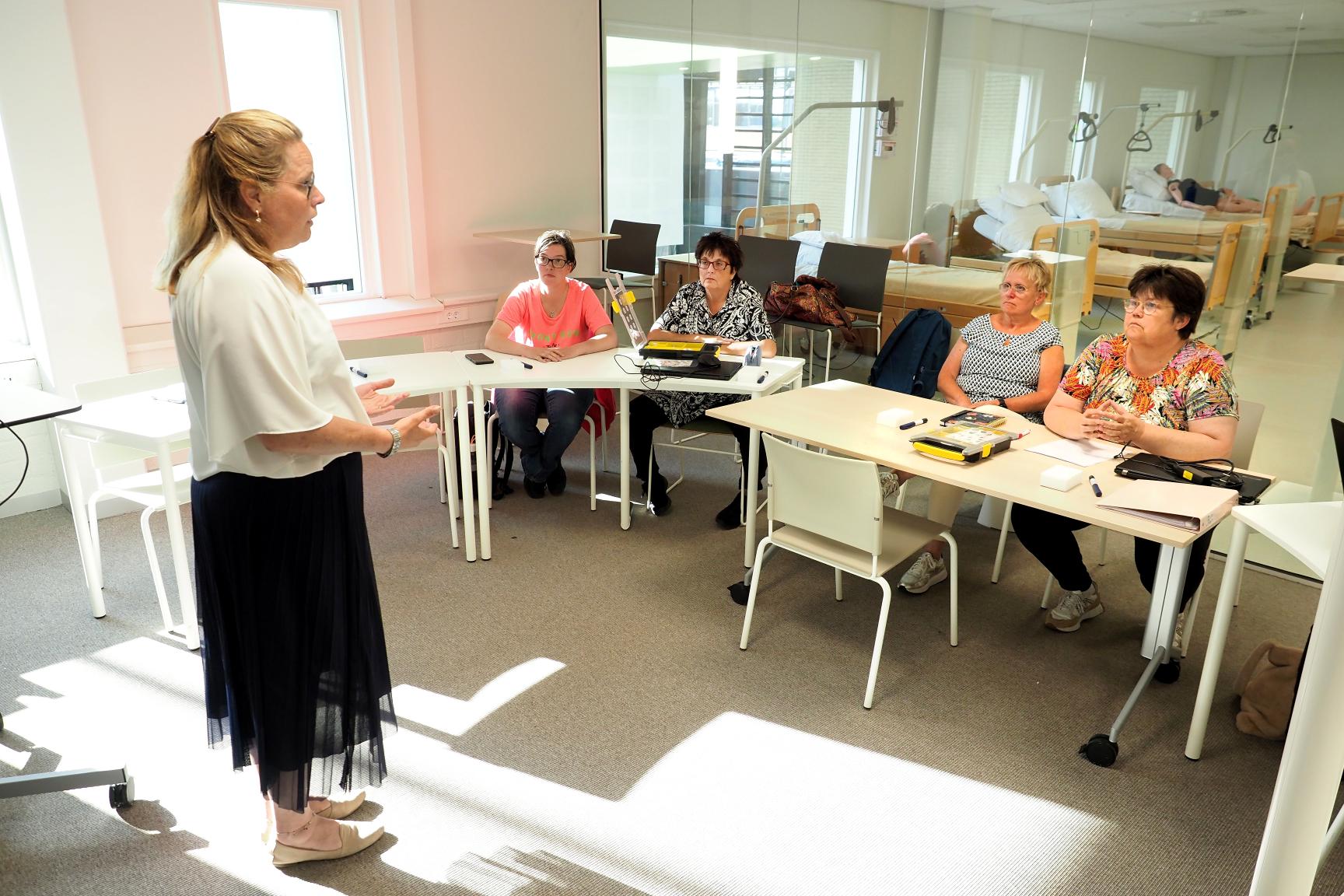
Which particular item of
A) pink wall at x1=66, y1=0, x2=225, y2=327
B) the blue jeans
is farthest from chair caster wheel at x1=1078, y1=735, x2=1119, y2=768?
pink wall at x1=66, y1=0, x2=225, y2=327

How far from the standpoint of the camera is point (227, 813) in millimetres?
2357

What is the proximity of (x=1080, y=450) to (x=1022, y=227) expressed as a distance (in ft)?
6.06

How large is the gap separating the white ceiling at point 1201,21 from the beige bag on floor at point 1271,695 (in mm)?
2242

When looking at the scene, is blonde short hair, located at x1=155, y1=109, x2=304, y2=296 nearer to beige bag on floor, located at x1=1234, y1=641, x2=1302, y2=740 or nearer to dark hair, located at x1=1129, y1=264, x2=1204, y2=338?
dark hair, located at x1=1129, y1=264, x2=1204, y2=338

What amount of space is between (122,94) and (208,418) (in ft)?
9.97

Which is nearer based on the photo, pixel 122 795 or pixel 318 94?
pixel 122 795

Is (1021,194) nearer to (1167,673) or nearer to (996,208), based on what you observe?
(996,208)

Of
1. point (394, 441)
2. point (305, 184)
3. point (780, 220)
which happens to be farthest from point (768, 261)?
point (305, 184)

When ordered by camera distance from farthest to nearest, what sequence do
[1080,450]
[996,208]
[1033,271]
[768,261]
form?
[768,261] < [996,208] < [1033,271] < [1080,450]

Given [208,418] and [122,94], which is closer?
[208,418]

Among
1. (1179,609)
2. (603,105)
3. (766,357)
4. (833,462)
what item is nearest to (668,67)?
(603,105)

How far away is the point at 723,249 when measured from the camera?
408cm

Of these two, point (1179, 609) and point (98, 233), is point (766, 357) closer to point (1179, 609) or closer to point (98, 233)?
point (1179, 609)

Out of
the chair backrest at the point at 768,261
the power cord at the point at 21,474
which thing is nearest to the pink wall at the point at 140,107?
the power cord at the point at 21,474
